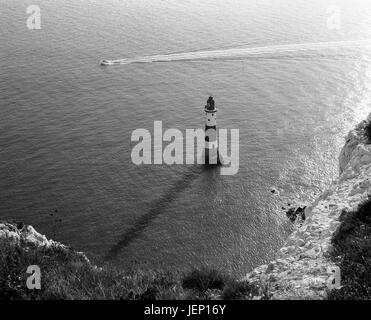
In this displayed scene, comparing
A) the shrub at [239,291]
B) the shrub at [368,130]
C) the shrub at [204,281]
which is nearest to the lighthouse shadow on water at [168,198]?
the shrub at [368,130]

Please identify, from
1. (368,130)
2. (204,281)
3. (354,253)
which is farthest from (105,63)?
(354,253)

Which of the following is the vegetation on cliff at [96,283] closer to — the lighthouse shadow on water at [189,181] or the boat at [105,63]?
the lighthouse shadow on water at [189,181]

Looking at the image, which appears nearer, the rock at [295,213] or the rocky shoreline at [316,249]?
the rocky shoreline at [316,249]

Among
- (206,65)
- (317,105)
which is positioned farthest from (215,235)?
(206,65)

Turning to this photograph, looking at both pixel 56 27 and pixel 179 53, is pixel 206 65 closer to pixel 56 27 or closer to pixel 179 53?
pixel 179 53

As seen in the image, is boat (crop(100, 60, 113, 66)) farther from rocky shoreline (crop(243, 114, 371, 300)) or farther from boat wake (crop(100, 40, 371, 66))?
rocky shoreline (crop(243, 114, 371, 300))

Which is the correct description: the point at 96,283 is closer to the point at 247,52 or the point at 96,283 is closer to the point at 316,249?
the point at 316,249

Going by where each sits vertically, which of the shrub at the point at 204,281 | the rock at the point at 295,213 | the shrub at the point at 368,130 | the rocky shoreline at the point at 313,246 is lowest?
the rock at the point at 295,213
